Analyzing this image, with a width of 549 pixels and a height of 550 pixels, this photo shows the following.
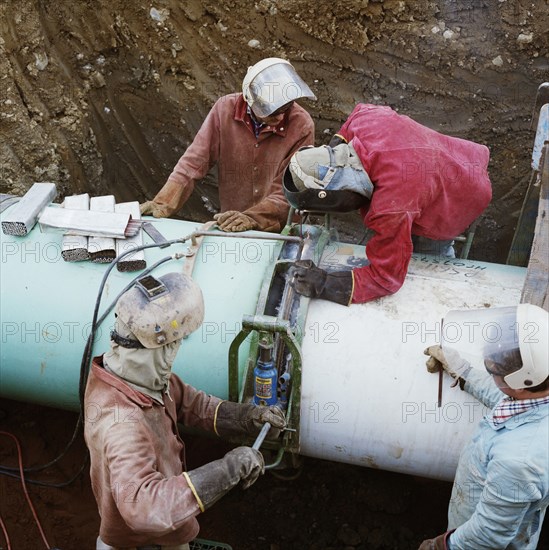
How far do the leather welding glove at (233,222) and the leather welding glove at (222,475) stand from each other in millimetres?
1522

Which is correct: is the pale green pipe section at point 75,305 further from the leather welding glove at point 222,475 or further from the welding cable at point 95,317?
the leather welding glove at point 222,475

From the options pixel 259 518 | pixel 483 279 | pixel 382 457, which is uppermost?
pixel 483 279

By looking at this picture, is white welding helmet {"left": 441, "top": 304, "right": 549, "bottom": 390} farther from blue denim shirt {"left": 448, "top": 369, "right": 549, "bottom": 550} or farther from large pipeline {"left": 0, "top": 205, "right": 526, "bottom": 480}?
large pipeline {"left": 0, "top": 205, "right": 526, "bottom": 480}

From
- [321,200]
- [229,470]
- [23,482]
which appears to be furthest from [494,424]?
[23,482]

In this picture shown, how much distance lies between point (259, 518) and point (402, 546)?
37.4 inches

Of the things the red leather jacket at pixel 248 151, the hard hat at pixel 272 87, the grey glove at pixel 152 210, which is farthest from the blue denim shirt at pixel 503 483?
the grey glove at pixel 152 210

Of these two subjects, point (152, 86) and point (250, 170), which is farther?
point (152, 86)

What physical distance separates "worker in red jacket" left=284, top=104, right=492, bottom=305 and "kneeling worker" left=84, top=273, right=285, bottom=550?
95 centimetres

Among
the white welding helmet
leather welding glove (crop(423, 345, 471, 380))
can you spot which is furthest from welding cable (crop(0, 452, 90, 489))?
the white welding helmet

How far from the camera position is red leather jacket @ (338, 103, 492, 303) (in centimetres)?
333

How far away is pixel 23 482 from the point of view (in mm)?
4453

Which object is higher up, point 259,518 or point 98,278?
point 98,278

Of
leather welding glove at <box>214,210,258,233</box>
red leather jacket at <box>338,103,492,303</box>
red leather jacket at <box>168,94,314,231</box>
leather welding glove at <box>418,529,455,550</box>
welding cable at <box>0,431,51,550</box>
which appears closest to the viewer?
leather welding glove at <box>418,529,455,550</box>

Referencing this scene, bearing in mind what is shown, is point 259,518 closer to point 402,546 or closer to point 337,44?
point 402,546
